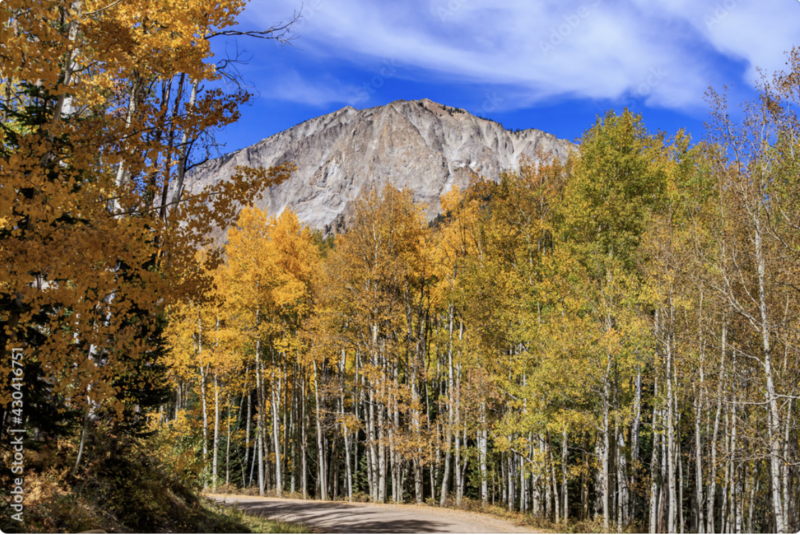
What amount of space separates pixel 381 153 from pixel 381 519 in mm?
123238

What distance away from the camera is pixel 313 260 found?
18188mm

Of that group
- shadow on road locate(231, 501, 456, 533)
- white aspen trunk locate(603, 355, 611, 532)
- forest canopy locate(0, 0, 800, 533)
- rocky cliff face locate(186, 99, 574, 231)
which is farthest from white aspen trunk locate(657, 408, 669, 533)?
rocky cliff face locate(186, 99, 574, 231)

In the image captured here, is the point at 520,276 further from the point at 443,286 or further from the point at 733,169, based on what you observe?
the point at 733,169

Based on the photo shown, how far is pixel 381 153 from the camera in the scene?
127m

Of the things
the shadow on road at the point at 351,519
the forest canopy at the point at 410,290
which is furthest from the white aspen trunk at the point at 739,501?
the shadow on road at the point at 351,519

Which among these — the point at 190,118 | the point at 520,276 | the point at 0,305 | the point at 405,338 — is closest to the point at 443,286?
the point at 405,338

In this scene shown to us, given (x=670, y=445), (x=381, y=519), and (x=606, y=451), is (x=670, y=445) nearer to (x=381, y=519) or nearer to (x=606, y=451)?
(x=606, y=451)

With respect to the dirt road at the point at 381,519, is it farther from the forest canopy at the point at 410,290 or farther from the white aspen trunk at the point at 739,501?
the white aspen trunk at the point at 739,501

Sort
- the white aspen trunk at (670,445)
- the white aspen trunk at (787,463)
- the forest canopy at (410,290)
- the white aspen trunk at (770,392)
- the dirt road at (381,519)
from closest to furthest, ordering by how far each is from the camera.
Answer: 1. the forest canopy at (410,290)
2. the white aspen trunk at (770,392)
3. the white aspen trunk at (787,463)
4. the dirt road at (381,519)
5. the white aspen trunk at (670,445)

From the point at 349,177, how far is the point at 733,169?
12139 cm

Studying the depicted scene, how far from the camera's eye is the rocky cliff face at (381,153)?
123 m

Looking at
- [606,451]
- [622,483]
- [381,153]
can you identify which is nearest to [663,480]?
[622,483]

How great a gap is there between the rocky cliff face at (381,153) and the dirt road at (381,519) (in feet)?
337

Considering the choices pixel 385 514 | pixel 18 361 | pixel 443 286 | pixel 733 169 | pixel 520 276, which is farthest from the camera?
pixel 443 286
